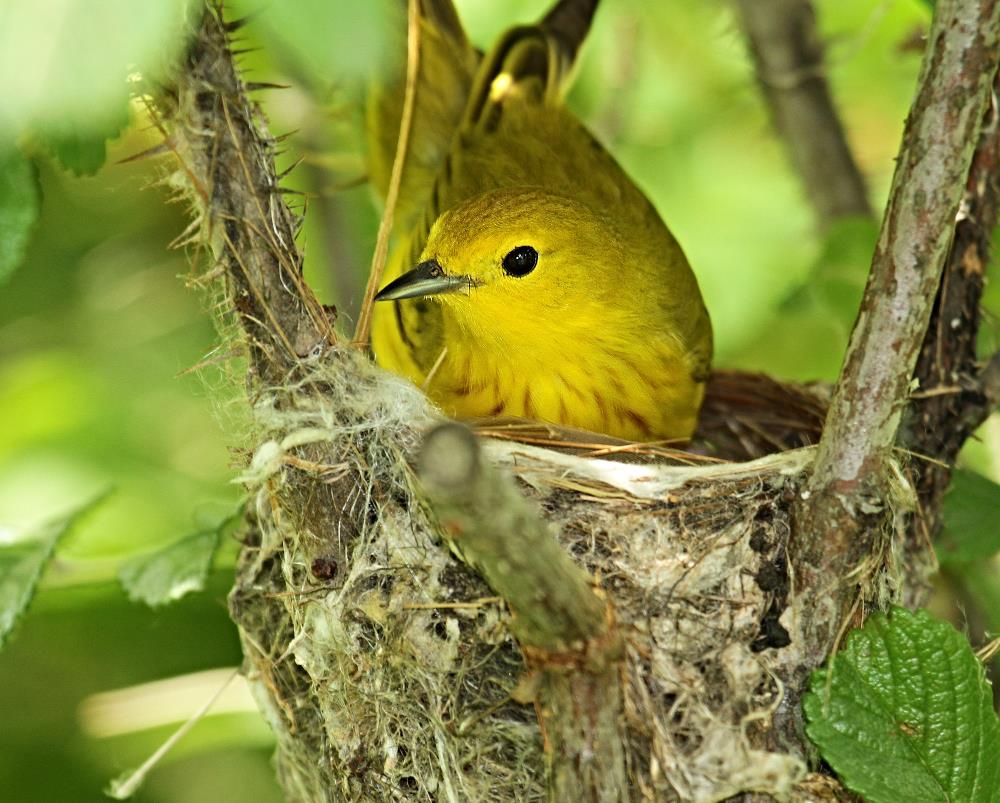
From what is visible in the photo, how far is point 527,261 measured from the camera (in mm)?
3047

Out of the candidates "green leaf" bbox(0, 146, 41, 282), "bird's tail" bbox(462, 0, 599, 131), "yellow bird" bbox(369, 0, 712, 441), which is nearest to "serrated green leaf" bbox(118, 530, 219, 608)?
"yellow bird" bbox(369, 0, 712, 441)

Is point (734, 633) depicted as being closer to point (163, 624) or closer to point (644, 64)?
point (163, 624)

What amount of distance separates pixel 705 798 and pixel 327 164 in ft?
8.38

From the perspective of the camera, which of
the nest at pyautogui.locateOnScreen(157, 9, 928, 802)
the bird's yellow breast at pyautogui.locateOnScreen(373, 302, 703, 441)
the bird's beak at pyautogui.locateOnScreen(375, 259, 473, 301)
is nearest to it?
the nest at pyautogui.locateOnScreen(157, 9, 928, 802)

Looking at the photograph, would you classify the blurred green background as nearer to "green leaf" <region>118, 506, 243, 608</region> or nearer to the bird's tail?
"green leaf" <region>118, 506, 243, 608</region>

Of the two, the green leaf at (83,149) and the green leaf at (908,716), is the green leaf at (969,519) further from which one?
the green leaf at (83,149)

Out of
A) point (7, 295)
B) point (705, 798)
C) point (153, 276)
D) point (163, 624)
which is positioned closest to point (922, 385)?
point (705, 798)

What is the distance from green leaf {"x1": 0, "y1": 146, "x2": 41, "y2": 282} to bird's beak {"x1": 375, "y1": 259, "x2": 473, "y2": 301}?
90 centimetres

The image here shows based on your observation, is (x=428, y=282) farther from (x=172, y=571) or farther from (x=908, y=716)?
(x=908, y=716)

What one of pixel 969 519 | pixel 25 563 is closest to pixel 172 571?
pixel 25 563

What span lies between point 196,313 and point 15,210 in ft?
5.58

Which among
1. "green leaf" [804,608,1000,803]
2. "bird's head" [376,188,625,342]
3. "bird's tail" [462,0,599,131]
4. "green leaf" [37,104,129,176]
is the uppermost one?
"green leaf" [37,104,129,176]

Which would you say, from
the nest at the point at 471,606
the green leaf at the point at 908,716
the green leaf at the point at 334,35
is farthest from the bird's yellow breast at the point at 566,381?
the green leaf at the point at 334,35

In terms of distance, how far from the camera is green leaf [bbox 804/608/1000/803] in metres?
2.05
